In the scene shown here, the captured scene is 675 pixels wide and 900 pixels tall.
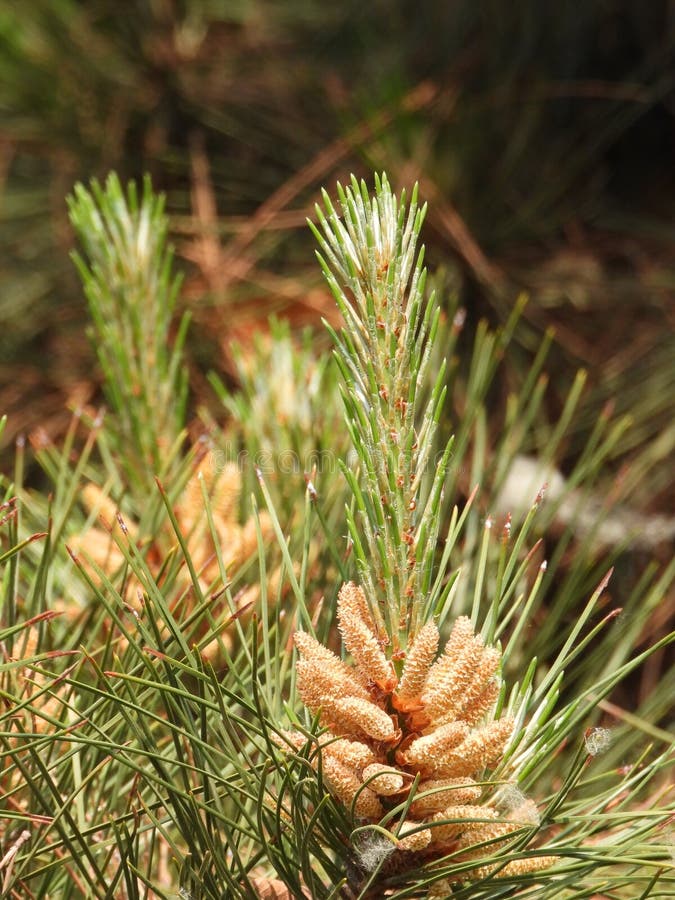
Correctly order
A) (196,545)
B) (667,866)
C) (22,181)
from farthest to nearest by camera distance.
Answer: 1. (22,181)
2. (196,545)
3. (667,866)

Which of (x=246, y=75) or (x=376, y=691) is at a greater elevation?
(x=246, y=75)

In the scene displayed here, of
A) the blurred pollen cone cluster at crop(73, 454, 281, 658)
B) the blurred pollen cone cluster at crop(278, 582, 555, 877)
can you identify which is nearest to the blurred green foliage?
the blurred pollen cone cluster at crop(73, 454, 281, 658)

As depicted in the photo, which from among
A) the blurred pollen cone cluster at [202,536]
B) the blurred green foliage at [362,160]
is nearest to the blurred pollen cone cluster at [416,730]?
the blurred pollen cone cluster at [202,536]

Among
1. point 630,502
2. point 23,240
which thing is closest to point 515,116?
point 630,502

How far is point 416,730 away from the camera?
431 millimetres

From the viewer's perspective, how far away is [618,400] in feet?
3.02

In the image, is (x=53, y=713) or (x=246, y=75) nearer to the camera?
(x=53, y=713)

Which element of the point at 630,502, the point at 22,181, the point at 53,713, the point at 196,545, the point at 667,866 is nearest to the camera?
the point at 667,866

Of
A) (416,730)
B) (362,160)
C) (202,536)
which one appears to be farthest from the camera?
(362,160)

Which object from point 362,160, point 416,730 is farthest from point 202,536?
point 362,160

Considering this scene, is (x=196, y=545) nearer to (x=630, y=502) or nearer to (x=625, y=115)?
(x=630, y=502)

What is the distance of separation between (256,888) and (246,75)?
2.83 feet

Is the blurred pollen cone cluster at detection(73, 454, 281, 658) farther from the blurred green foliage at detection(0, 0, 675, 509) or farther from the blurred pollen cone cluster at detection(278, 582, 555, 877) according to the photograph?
the blurred green foliage at detection(0, 0, 675, 509)

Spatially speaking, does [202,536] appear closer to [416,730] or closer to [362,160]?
[416,730]
